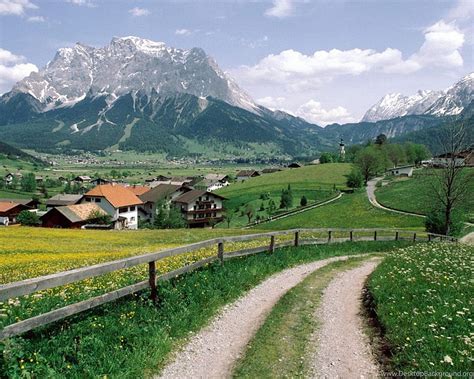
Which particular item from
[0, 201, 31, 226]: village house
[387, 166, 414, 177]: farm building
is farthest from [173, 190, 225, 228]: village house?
[387, 166, 414, 177]: farm building

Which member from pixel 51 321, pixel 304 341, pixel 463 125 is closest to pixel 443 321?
pixel 304 341

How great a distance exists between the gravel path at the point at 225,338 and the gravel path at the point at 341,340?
1933 mm

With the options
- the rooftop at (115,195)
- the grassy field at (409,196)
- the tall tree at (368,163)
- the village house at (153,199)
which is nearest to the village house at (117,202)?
the rooftop at (115,195)

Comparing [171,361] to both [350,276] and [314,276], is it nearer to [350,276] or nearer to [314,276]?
[314,276]

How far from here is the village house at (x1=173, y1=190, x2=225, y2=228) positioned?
12394 cm

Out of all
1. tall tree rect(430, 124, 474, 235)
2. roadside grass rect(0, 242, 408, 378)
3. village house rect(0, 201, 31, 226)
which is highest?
tall tree rect(430, 124, 474, 235)

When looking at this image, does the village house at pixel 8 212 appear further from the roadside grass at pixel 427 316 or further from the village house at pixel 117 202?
the roadside grass at pixel 427 316

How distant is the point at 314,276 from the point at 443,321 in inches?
378

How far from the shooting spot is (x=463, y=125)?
4062cm

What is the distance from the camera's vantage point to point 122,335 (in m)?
9.29

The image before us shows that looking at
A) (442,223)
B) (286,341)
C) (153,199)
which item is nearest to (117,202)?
(153,199)

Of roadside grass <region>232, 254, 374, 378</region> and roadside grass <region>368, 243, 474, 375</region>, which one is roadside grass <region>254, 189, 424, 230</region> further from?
roadside grass <region>232, 254, 374, 378</region>

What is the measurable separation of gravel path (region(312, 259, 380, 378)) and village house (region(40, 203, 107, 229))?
83744 mm

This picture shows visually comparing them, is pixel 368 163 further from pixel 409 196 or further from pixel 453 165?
pixel 453 165
